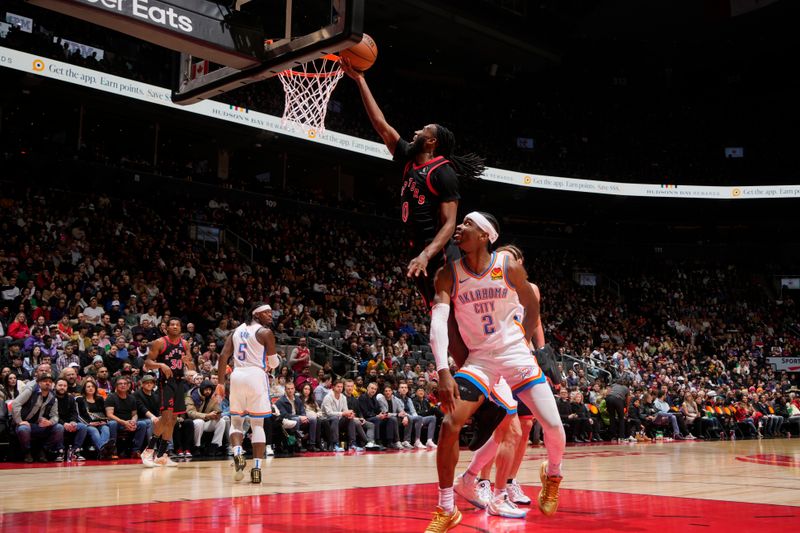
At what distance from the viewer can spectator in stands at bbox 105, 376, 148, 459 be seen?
1069 centimetres

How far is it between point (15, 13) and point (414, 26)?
12625 millimetres

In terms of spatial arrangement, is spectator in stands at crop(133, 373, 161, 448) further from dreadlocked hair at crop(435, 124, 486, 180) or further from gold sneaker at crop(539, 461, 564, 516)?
gold sneaker at crop(539, 461, 564, 516)

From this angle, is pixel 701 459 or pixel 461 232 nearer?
pixel 461 232

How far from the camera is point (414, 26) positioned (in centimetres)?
2661

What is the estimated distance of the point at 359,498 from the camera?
5.91m

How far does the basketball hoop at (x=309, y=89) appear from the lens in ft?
25.3

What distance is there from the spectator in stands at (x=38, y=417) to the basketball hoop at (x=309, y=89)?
485 centimetres

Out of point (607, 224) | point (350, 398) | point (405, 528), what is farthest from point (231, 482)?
point (607, 224)

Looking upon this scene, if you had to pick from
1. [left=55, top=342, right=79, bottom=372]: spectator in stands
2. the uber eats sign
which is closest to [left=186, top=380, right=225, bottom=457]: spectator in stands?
[left=55, top=342, right=79, bottom=372]: spectator in stands

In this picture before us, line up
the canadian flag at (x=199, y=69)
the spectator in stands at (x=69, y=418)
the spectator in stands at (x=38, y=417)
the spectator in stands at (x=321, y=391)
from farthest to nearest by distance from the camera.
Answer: the spectator in stands at (x=321, y=391) → the spectator in stands at (x=69, y=418) → the spectator in stands at (x=38, y=417) → the canadian flag at (x=199, y=69)

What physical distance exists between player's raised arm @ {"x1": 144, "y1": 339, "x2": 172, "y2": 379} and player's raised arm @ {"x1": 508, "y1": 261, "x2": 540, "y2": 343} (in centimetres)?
484

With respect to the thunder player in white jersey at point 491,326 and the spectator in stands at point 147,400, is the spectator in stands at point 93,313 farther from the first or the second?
the thunder player in white jersey at point 491,326

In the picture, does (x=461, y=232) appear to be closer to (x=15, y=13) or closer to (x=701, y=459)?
(x=701, y=459)

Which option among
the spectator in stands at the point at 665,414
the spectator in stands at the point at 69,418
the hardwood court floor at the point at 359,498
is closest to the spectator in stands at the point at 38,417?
the spectator in stands at the point at 69,418
